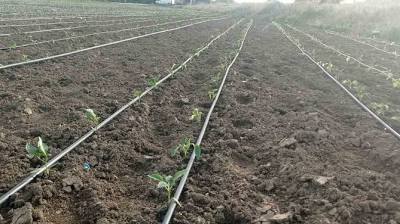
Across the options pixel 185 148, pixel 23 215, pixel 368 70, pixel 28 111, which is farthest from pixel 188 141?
pixel 368 70

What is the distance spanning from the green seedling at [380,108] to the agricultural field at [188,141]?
20 mm

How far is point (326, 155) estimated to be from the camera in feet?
18.8

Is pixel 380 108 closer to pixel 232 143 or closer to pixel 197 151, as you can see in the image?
pixel 232 143

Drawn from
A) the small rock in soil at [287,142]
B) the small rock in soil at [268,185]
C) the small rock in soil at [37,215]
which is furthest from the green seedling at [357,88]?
the small rock in soil at [37,215]

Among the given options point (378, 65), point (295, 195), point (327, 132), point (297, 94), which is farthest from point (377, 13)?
point (295, 195)

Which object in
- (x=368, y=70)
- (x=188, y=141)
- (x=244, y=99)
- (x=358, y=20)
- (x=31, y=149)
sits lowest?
(x=358, y=20)

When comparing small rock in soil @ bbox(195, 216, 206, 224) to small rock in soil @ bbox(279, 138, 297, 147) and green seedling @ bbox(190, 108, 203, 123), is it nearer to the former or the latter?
small rock in soil @ bbox(279, 138, 297, 147)

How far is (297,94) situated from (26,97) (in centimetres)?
489

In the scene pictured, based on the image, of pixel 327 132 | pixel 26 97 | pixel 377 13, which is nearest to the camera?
pixel 327 132

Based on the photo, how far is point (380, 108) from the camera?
8.09m

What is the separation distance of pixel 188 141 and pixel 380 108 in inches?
A: 170

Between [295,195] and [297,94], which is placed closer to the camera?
[295,195]

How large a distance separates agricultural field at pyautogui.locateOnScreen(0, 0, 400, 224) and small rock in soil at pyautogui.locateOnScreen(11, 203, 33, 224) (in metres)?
0.01

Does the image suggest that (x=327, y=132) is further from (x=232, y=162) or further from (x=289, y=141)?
(x=232, y=162)
